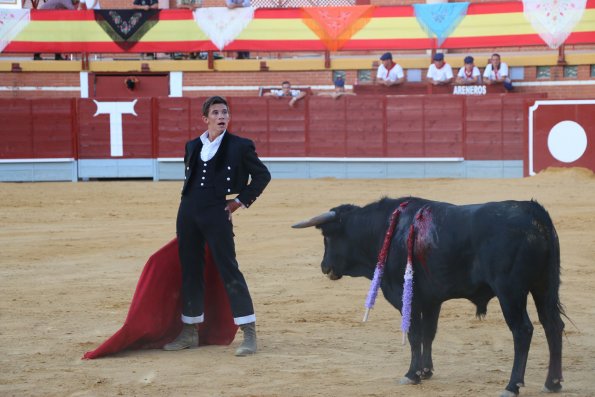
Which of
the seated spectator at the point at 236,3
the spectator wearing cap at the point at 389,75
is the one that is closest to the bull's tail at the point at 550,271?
the spectator wearing cap at the point at 389,75

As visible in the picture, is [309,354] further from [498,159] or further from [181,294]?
[498,159]

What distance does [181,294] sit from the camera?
6.15m

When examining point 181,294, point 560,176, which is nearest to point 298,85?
point 560,176

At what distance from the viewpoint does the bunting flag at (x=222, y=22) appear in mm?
18547

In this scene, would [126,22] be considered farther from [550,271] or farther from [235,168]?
[550,271]

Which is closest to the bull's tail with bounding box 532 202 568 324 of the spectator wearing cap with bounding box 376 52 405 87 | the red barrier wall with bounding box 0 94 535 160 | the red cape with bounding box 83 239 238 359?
the red cape with bounding box 83 239 238 359

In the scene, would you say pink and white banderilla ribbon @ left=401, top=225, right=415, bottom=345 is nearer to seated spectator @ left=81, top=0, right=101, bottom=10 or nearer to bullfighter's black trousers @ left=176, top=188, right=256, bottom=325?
bullfighter's black trousers @ left=176, top=188, right=256, bottom=325

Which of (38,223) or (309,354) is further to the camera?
(38,223)

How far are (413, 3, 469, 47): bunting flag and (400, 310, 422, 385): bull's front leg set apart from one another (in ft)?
43.7

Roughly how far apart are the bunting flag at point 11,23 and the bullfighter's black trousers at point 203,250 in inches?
546

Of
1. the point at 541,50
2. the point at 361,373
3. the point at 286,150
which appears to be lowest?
the point at 361,373

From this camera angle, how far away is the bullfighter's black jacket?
19.0 ft

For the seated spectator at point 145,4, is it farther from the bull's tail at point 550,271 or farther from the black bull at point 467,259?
the bull's tail at point 550,271

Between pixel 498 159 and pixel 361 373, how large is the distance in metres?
11.8
